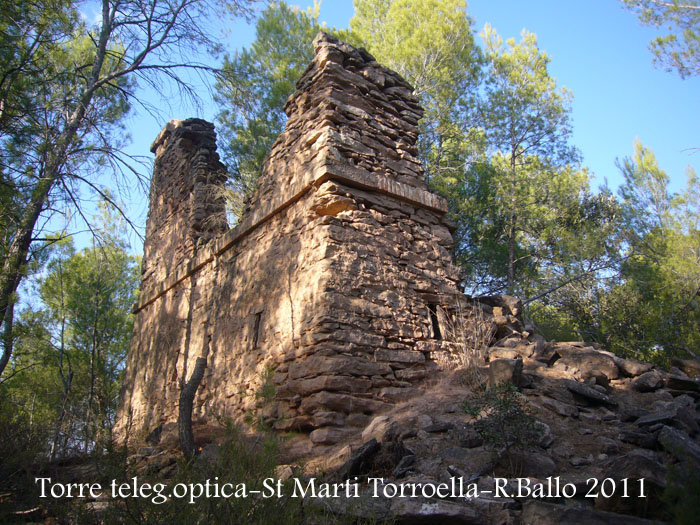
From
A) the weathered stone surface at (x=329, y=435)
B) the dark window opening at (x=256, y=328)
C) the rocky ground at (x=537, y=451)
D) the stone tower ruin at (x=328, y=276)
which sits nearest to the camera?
the rocky ground at (x=537, y=451)

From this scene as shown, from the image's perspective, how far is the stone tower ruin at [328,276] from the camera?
14.7 ft

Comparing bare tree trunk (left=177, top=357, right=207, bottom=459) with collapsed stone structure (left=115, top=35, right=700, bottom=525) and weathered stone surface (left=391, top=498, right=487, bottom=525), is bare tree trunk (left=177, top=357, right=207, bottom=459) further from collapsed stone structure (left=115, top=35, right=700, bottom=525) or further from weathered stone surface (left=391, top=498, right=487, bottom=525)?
weathered stone surface (left=391, top=498, right=487, bottom=525)

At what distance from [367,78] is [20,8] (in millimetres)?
3955

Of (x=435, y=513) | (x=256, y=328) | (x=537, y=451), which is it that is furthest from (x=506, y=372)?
(x=256, y=328)

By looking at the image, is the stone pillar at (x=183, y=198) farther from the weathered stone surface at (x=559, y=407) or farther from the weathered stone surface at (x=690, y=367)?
the weathered stone surface at (x=690, y=367)

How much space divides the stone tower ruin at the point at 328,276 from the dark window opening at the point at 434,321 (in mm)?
15

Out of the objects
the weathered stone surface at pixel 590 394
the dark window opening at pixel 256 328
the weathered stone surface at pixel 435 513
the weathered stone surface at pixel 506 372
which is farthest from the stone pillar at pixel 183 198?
the weathered stone surface at pixel 435 513

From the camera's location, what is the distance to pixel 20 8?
209 inches

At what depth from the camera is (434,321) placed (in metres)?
5.42

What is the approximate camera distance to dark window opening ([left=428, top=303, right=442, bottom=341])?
17.5 ft

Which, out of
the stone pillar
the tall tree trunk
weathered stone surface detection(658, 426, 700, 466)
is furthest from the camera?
the stone pillar

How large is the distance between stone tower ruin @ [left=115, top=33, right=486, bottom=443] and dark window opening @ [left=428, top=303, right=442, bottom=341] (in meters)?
0.02

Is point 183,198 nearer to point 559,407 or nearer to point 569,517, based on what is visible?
point 559,407

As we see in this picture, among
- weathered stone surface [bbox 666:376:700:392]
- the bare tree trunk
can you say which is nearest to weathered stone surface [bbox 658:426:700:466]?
weathered stone surface [bbox 666:376:700:392]
